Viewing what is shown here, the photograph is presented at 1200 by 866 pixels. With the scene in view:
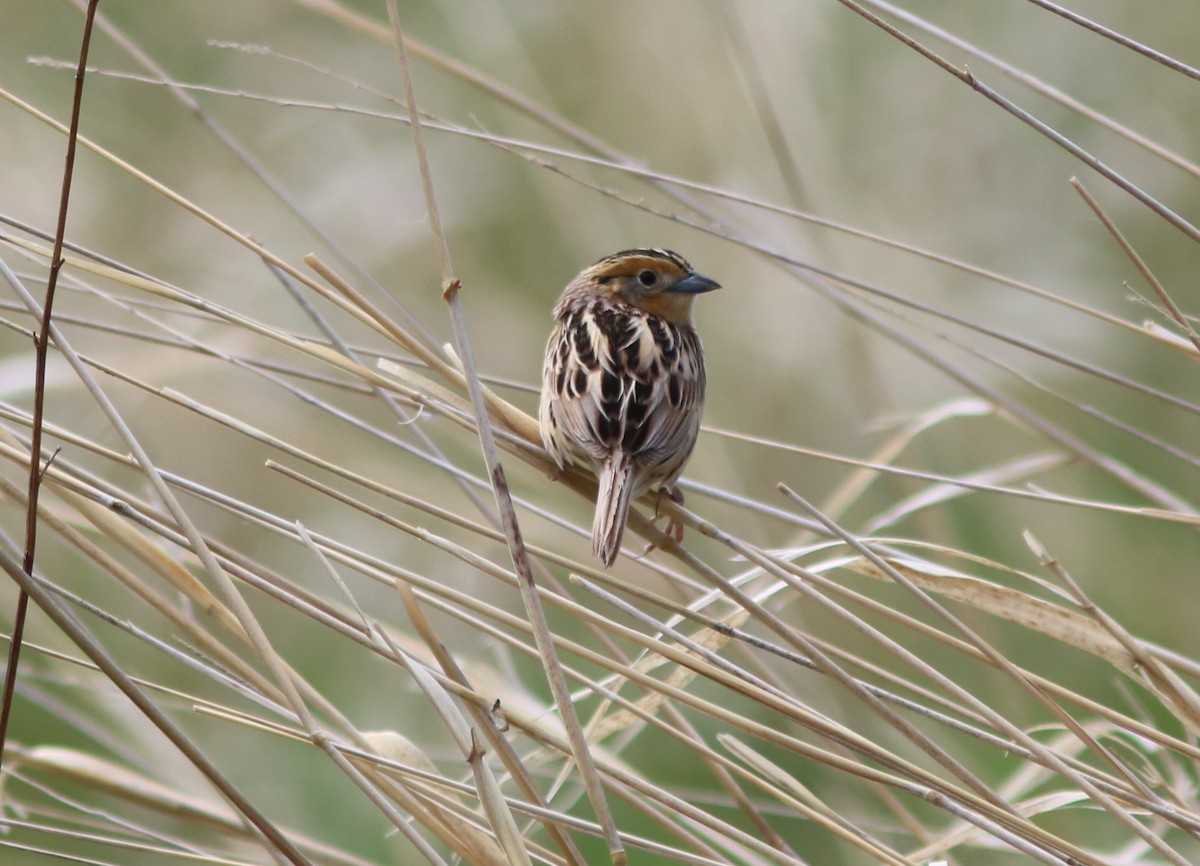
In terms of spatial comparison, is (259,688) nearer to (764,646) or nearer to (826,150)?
(764,646)

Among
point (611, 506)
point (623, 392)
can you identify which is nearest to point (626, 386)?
point (623, 392)

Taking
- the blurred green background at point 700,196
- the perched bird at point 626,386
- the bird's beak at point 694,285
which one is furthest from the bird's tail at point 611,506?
the blurred green background at point 700,196

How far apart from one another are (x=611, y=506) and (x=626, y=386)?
0.48 meters

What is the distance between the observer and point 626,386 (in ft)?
11.2

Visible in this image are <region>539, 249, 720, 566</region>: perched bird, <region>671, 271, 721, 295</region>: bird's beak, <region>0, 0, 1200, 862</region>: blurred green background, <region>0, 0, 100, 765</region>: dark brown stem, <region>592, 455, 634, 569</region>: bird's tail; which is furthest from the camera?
<region>0, 0, 1200, 862</region>: blurred green background

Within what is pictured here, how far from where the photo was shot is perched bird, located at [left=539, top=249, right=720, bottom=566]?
315 cm

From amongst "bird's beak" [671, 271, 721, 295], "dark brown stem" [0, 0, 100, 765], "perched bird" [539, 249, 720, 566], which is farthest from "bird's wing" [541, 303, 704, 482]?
"dark brown stem" [0, 0, 100, 765]

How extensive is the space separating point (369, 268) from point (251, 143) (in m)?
1.05

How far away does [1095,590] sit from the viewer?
5.15 m

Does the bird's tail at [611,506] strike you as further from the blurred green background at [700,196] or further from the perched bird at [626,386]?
A: the blurred green background at [700,196]

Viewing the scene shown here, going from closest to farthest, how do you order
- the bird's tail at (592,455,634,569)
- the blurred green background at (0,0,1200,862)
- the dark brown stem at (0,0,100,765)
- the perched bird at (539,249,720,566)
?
the dark brown stem at (0,0,100,765)
the bird's tail at (592,455,634,569)
the perched bird at (539,249,720,566)
the blurred green background at (0,0,1200,862)

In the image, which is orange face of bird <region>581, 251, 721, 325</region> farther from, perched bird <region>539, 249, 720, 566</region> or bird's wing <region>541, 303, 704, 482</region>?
bird's wing <region>541, 303, 704, 482</region>

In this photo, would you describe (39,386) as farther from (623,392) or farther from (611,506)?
(623,392)

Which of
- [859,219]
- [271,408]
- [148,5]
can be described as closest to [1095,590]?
[859,219]
